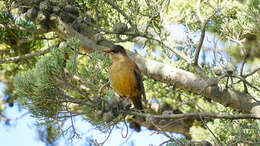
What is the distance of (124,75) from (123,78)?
0.05 m

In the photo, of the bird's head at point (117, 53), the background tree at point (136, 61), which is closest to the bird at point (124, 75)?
the bird's head at point (117, 53)

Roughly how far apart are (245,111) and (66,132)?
1.89m

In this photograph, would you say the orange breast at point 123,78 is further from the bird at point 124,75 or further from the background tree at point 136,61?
the background tree at point 136,61

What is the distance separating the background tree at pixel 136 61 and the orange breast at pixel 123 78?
0.15 metres

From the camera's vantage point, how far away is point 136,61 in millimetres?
4211

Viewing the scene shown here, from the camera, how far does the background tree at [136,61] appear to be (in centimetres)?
296

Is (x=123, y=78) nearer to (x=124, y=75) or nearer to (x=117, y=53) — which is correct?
(x=124, y=75)

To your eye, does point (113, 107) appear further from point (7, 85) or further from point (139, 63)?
point (7, 85)

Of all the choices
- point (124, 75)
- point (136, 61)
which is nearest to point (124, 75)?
point (124, 75)

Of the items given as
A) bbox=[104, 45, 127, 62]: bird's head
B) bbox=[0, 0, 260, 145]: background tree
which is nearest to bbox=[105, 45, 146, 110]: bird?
bbox=[104, 45, 127, 62]: bird's head

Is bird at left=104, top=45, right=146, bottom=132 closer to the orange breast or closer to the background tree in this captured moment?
the orange breast

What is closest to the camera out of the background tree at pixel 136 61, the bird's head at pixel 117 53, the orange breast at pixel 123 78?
the background tree at pixel 136 61

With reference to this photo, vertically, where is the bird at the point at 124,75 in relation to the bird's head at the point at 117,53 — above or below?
below

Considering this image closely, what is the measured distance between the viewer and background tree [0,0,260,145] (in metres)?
2.96
